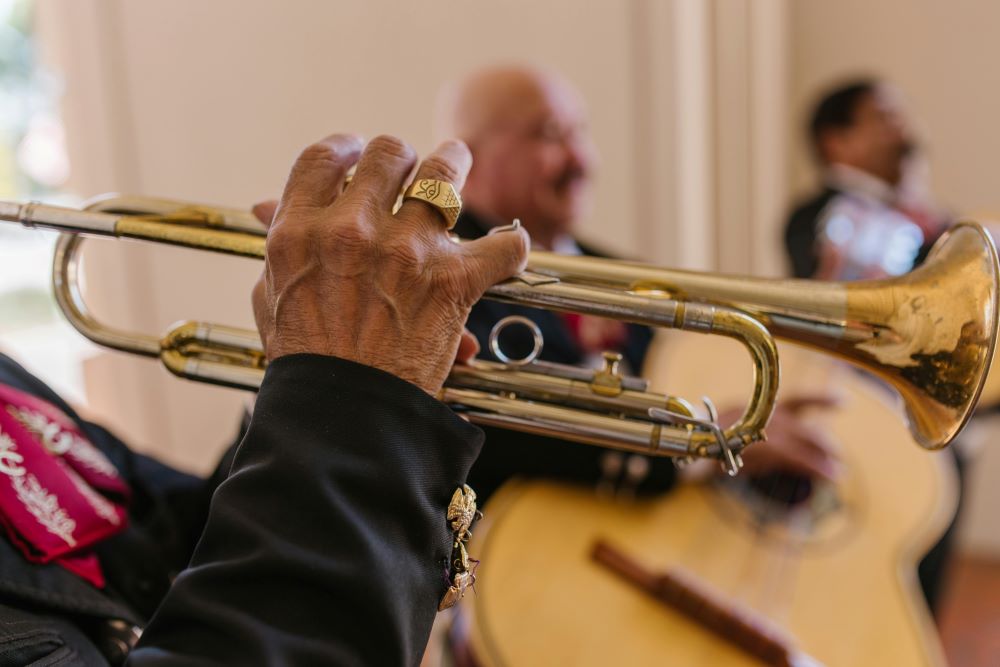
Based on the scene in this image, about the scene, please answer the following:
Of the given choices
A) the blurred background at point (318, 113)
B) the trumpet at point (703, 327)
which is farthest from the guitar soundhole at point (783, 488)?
the blurred background at point (318, 113)

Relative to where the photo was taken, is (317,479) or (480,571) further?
(480,571)

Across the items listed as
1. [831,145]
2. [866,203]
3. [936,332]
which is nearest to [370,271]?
[936,332]

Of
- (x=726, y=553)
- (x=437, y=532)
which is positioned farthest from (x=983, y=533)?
(x=437, y=532)

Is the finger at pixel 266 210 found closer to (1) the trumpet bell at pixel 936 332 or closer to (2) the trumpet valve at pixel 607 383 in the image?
(2) the trumpet valve at pixel 607 383

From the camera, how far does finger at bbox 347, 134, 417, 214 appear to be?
66 cm

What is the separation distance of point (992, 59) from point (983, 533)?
1.66 meters

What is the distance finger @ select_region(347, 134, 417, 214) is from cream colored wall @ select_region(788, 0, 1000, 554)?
2925mm

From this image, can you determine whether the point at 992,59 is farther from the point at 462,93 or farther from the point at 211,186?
the point at 211,186

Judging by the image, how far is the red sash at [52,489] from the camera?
0.71 metres

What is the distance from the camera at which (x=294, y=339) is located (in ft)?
2.03

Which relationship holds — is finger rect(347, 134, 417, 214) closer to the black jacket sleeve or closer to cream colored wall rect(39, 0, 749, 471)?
the black jacket sleeve

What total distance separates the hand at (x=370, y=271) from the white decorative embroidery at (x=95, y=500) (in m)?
0.26

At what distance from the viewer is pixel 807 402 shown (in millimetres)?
1545

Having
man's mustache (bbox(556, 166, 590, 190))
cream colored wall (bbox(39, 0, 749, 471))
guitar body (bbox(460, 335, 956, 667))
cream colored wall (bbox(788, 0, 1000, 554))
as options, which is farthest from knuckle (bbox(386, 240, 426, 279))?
cream colored wall (bbox(788, 0, 1000, 554))
